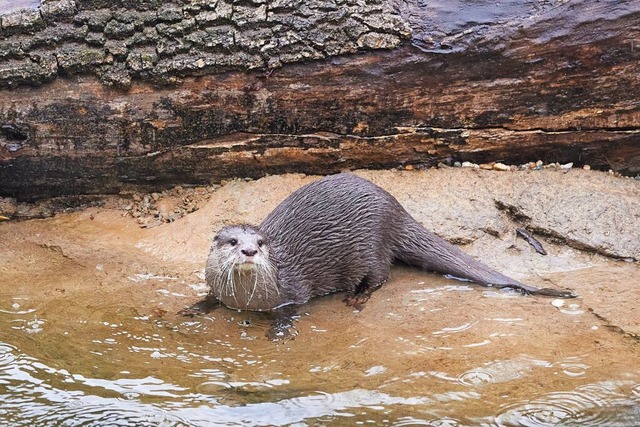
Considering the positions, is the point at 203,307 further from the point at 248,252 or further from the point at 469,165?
the point at 469,165

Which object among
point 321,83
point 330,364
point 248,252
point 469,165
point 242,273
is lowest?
point 330,364

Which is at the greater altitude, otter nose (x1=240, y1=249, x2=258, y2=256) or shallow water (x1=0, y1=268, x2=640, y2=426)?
otter nose (x1=240, y1=249, x2=258, y2=256)

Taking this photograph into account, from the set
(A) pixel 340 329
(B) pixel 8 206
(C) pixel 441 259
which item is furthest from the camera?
(B) pixel 8 206

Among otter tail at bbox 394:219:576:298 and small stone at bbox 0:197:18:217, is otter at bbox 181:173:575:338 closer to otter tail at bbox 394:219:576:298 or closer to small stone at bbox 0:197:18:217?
otter tail at bbox 394:219:576:298

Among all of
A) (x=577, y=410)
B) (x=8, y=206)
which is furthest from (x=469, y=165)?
(x=8, y=206)

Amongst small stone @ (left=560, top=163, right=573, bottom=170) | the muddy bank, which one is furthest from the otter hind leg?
small stone @ (left=560, top=163, right=573, bottom=170)

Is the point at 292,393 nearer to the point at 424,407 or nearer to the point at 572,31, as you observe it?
the point at 424,407

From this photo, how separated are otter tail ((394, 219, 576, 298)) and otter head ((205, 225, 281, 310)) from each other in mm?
606

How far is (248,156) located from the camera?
12.7ft

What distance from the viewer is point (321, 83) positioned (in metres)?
3.68

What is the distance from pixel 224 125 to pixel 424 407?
77.3 inches

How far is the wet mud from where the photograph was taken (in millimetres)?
2328

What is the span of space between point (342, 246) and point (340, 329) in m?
0.55

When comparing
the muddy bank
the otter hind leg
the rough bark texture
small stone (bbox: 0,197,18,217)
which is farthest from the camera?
small stone (bbox: 0,197,18,217)
